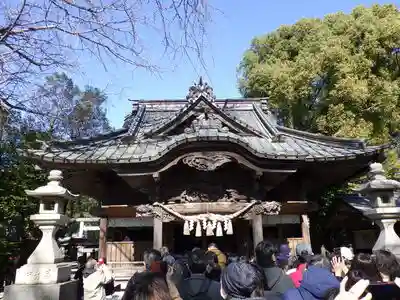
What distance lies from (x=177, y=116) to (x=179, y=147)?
204 cm

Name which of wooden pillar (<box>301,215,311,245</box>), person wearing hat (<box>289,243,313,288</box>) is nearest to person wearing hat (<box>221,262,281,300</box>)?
person wearing hat (<box>289,243,313,288</box>)

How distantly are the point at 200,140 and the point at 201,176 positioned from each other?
54.9 inches

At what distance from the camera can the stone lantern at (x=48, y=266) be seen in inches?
227

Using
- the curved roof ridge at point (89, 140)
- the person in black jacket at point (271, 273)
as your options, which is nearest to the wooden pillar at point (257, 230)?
the person in black jacket at point (271, 273)

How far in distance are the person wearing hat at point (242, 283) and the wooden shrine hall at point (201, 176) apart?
5.82 m

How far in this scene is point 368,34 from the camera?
17.3 meters

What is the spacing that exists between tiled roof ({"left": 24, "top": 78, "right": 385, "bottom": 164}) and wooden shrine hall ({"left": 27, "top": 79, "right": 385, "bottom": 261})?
3 cm

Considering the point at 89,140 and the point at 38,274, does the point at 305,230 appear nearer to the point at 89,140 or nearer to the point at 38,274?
the point at 38,274

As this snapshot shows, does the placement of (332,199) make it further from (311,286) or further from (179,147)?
(311,286)

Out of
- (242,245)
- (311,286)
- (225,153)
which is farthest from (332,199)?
(311,286)

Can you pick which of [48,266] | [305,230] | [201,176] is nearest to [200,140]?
[201,176]

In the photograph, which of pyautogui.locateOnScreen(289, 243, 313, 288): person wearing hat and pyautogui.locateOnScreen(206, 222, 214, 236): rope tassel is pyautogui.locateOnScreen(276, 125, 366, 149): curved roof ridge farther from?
pyautogui.locateOnScreen(289, 243, 313, 288): person wearing hat

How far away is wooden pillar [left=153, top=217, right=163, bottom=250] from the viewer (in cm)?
834

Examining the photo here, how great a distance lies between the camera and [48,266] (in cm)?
597
